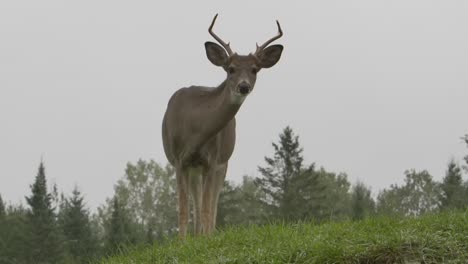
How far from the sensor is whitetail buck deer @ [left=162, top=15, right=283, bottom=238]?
33.8ft

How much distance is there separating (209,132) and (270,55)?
4.56 ft

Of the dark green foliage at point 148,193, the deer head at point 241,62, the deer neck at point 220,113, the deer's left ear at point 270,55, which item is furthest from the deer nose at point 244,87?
the dark green foliage at point 148,193

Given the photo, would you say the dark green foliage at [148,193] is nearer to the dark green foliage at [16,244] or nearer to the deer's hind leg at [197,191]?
the dark green foliage at [16,244]

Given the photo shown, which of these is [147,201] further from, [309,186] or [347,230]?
→ [347,230]

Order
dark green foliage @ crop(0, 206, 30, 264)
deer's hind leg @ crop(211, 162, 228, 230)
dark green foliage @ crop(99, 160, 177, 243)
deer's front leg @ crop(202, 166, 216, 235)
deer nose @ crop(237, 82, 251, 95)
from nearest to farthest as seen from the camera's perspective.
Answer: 1. deer nose @ crop(237, 82, 251, 95)
2. deer's front leg @ crop(202, 166, 216, 235)
3. deer's hind leg @ crop(211, 162, 228, 230)
4. dark green foliage @ crop(0, 206, 30, 264)
5. dark green foliage @ crop(99, 160, 177, 243)

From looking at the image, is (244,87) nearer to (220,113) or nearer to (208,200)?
(220,113)

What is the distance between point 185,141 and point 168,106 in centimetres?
96

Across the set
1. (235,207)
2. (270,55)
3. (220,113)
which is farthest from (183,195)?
(235,207)

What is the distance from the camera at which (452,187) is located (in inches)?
1335

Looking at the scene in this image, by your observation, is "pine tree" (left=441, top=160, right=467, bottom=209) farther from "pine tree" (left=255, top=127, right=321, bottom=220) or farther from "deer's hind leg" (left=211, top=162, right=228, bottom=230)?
"deer's hind leg" (left=211, top=162, right=228, bottom=230)

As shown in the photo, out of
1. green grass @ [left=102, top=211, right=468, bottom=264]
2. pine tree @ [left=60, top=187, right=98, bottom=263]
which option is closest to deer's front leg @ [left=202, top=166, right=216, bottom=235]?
green grass @ [left=102, top=211, right=468, bottom=264]

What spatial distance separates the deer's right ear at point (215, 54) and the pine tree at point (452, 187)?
20753 mm

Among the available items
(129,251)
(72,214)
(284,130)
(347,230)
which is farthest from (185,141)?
(72,214)

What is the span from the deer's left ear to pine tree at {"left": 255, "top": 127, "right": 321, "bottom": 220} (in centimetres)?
2630
